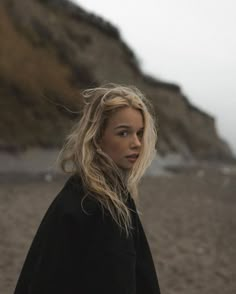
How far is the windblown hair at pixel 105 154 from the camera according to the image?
189 centimetres

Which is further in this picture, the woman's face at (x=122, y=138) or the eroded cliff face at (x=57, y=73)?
the eroded cliff face at (x=57, y=73)

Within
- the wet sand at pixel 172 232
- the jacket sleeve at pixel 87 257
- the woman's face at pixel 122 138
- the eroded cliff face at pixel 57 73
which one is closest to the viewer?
the jacket sleeve at pixel 87 257

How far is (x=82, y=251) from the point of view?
1871 millimetres

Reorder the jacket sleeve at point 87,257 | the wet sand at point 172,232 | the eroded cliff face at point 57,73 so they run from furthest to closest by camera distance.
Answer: the eroded cliff face at point 57,73, the wet sand at point 172,232, the jacket sleeve at point 87,257

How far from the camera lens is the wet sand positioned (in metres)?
5.88

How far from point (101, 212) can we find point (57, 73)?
2239cm

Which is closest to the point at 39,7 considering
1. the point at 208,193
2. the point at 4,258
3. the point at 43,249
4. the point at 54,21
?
the point at 54,21

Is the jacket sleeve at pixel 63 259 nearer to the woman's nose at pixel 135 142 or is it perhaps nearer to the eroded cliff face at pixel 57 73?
the woman's nose at pixel 135 142

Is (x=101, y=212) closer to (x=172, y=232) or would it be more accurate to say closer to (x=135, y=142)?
(x=135, y=142)

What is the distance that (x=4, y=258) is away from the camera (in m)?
5.95

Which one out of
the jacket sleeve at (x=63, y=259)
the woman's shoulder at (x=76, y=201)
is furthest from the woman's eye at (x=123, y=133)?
the jacket sleeve at (x=63, y=259)

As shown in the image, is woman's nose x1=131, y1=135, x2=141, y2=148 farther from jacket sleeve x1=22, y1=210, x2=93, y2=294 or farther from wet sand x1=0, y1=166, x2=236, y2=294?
wet sand x1=0, y1=166, x2=236, y2=294

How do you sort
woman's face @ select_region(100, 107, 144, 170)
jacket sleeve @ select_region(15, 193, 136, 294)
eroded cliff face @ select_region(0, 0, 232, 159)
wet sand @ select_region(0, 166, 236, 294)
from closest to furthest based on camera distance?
1. jacket sleeve @ select_region(15, 193, 136, 294)
2. woman's face @ select_region(100, 107, 144, 170)
3. wet sand @ select_region(0, 166, 236, 294)
4. eroded cliff face @ select_region(0, 0, 232, 159)

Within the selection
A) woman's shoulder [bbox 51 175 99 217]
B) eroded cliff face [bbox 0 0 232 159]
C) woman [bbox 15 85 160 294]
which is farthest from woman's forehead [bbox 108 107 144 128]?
eroded cliff face [bbox 0 0 232 159]
